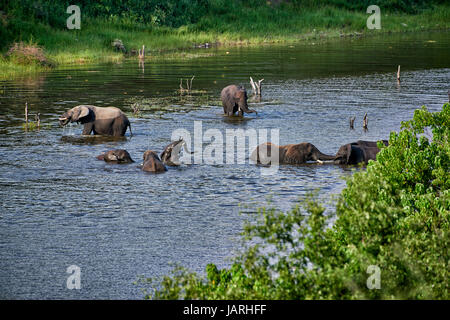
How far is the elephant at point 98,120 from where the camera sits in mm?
22734

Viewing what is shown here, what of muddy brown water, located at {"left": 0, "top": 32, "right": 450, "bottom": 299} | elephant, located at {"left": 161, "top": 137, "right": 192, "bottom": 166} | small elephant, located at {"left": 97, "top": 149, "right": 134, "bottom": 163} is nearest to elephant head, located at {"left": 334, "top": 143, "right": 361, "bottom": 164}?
muddy brown water, located at {"left": 0, "top": 32, "right": 450, "bottom": 299}

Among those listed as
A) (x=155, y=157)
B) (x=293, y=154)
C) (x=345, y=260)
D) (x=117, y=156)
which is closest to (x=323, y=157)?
(x=293, y=154)

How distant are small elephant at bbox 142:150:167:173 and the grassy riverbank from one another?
22728mm

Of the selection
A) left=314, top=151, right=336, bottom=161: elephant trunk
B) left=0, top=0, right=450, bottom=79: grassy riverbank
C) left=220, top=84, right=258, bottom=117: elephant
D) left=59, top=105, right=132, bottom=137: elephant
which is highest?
left=0, top=0, right=450, bottom=79: grassy riverbank

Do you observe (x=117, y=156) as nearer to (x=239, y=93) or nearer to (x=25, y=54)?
(x=239, y=93)

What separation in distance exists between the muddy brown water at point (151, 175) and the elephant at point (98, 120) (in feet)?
1.52

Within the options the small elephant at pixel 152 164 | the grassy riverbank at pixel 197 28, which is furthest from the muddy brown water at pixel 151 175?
the grassy riverbank at pixel 197 28

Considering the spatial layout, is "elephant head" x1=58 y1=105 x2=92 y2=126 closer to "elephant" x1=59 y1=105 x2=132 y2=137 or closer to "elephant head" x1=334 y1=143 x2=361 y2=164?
"elephant" x1=59 y1=105 x2=132 y2=137

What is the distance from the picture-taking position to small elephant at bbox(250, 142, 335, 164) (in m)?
19.0

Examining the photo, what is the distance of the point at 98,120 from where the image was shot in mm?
23047

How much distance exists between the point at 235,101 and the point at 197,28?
35.8m

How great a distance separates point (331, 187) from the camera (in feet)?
54.6

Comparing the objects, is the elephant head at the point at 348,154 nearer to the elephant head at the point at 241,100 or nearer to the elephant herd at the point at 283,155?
the elephant herd at the point at 283,155
